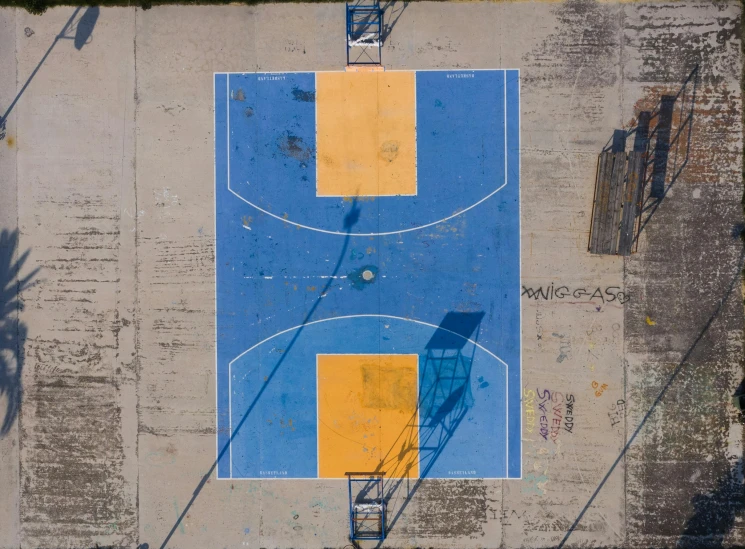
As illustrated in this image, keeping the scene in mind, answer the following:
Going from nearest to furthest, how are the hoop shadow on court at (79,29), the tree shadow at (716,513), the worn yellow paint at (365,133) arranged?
the tree shadow at (716,513) < the worn yellow paint at (365,133) < the hoop shadow on court at (79,29)

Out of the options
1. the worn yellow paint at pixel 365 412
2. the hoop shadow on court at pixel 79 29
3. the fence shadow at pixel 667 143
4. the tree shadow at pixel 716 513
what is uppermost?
the hoop shadow on court at pixel 79 29

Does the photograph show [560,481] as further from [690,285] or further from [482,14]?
[482,14]

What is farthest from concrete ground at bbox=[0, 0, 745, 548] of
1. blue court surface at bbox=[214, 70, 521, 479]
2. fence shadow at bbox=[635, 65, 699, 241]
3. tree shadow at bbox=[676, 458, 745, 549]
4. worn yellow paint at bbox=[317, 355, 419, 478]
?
worn yellow paint at bbox=[317, 355, 419, 478]

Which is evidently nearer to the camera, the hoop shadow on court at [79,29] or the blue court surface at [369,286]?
the blue court surface at [369,286]

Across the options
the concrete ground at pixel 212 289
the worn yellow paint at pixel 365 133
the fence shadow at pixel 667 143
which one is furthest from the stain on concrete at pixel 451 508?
the fence shadow at pixel 667 143

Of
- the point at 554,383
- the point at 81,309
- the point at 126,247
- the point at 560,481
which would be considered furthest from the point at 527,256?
the point at 81,309

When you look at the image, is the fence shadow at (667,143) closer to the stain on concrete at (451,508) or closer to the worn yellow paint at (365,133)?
the worn yellow paint at (365,133)

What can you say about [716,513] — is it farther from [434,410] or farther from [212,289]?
[212,289]

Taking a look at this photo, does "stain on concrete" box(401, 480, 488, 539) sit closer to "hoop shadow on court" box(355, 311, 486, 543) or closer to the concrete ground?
the concrete ground
